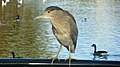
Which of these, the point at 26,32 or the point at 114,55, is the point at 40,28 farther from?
the point at 114,55

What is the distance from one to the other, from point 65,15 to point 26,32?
846 inches

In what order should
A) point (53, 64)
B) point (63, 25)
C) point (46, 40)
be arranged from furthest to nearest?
point (46, 40) → point (53, 64) → point (63, 25)

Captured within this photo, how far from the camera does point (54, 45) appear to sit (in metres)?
18.4

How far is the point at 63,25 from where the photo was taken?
2.44 m

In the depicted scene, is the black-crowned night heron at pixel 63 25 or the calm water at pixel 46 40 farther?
the calm water at pixel 46 40

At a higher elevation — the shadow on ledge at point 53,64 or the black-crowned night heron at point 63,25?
the black-crowned night heron at point 63,25

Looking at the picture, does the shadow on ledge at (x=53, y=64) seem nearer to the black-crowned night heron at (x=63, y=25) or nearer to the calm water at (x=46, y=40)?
the black-crowned night heron at (x=63, y=25)

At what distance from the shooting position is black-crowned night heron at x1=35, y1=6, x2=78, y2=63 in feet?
7.86

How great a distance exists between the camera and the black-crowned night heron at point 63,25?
2396 millimetres

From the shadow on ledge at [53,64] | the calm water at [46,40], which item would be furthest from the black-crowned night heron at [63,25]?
the calm water at [46,40]

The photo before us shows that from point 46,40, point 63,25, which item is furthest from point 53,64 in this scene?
point 46,40

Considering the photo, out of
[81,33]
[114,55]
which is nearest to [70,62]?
[114,55]

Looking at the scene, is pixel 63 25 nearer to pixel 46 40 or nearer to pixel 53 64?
pixel 53 64

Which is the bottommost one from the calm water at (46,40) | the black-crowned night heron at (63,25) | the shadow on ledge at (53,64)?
the calm water at (46,40)
